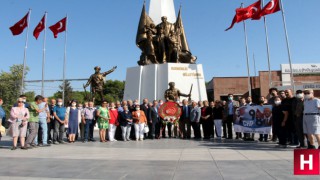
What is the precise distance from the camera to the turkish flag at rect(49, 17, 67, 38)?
77.3 feet

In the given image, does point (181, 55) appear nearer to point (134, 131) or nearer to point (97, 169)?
point (134, 131)

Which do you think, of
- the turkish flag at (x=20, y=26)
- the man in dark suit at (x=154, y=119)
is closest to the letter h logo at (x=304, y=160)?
the man in dark suit at (x=154, y=119)

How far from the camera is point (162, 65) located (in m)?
19.8

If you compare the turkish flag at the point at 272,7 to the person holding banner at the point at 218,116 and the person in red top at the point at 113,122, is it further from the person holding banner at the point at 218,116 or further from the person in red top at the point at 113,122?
the person in red top at the point at 113,122

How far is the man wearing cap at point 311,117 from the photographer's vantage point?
→ 25.1 ft

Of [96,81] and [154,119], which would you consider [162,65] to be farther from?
[154,119]

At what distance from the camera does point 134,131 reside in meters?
12.7

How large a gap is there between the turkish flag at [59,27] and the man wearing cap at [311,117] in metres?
19.7

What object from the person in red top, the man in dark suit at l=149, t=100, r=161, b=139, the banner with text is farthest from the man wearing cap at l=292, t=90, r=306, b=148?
the person in red top

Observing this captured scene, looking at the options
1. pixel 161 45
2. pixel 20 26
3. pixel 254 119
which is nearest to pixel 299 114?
pixel 254 119

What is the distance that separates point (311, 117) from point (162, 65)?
12.8 metres

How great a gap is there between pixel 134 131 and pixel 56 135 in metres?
3.03

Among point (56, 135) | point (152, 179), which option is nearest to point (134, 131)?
point (56, 135)

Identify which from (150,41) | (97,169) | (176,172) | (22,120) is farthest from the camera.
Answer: (150,41)
